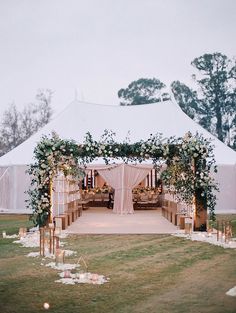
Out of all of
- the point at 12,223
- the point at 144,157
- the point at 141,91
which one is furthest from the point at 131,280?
the point at 141,91

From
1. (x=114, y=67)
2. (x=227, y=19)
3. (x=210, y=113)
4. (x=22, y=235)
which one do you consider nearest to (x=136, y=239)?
(x=22, y=235)

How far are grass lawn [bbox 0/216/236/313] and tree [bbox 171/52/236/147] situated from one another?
2269cm

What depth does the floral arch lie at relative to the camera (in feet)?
35.4

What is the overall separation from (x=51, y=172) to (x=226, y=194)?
323 inches

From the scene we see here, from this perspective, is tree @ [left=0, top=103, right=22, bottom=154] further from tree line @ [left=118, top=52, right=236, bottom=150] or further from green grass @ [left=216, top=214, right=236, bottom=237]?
green grass @ [left=216, top=214, right=236, bottom=237]

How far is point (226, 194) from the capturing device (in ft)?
54.9

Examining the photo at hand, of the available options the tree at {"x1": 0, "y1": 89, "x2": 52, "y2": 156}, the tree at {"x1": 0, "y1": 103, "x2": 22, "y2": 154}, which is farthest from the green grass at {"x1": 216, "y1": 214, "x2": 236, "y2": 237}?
the tree at {"x1": 0, "y1": 103, "x2": 22, "y2": 154}

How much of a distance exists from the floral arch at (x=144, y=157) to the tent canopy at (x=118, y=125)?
4227 millimetres

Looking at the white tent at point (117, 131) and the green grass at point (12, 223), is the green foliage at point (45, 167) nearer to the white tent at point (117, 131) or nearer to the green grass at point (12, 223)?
the green grass at point (12, 223)

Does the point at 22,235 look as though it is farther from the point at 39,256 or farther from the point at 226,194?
the point at 226,194

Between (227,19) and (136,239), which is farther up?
(227,19)

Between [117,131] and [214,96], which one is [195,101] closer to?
[214,96]

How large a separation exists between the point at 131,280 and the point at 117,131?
35.2ft

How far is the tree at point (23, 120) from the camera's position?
33.7 metres
